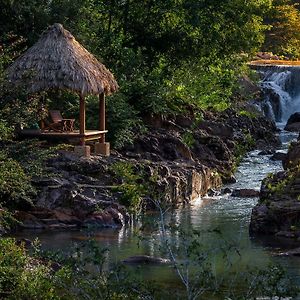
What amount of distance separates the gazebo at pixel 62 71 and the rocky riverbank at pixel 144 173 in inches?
37.0

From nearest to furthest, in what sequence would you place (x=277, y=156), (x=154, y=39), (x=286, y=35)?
(x=277, y=156)
(x=154, y=39)
(x=286, y=35)

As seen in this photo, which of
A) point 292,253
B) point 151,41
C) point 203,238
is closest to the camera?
point 292,253

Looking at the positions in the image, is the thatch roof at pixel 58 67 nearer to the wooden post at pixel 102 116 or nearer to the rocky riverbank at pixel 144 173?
the wooden post at pixel 102 116

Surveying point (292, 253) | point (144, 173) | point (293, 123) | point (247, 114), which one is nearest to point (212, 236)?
point (292, 253)

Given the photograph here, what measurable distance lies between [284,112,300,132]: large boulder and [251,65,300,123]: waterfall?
1914 millimetres

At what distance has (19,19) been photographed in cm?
2517

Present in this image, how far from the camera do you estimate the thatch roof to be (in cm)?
2105

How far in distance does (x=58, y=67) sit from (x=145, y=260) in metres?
7.45

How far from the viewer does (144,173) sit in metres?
21.6

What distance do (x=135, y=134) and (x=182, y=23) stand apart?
6057 millimetres

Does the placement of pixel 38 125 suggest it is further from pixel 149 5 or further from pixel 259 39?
pixel 259 39

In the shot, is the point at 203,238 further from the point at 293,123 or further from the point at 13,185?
the point at 293,123

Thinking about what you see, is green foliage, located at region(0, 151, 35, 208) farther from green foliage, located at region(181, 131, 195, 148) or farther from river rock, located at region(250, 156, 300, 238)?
green foliage, located at region(181, 131, 195, 148)

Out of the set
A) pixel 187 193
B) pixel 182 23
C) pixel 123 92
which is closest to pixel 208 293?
pixel 187 193
